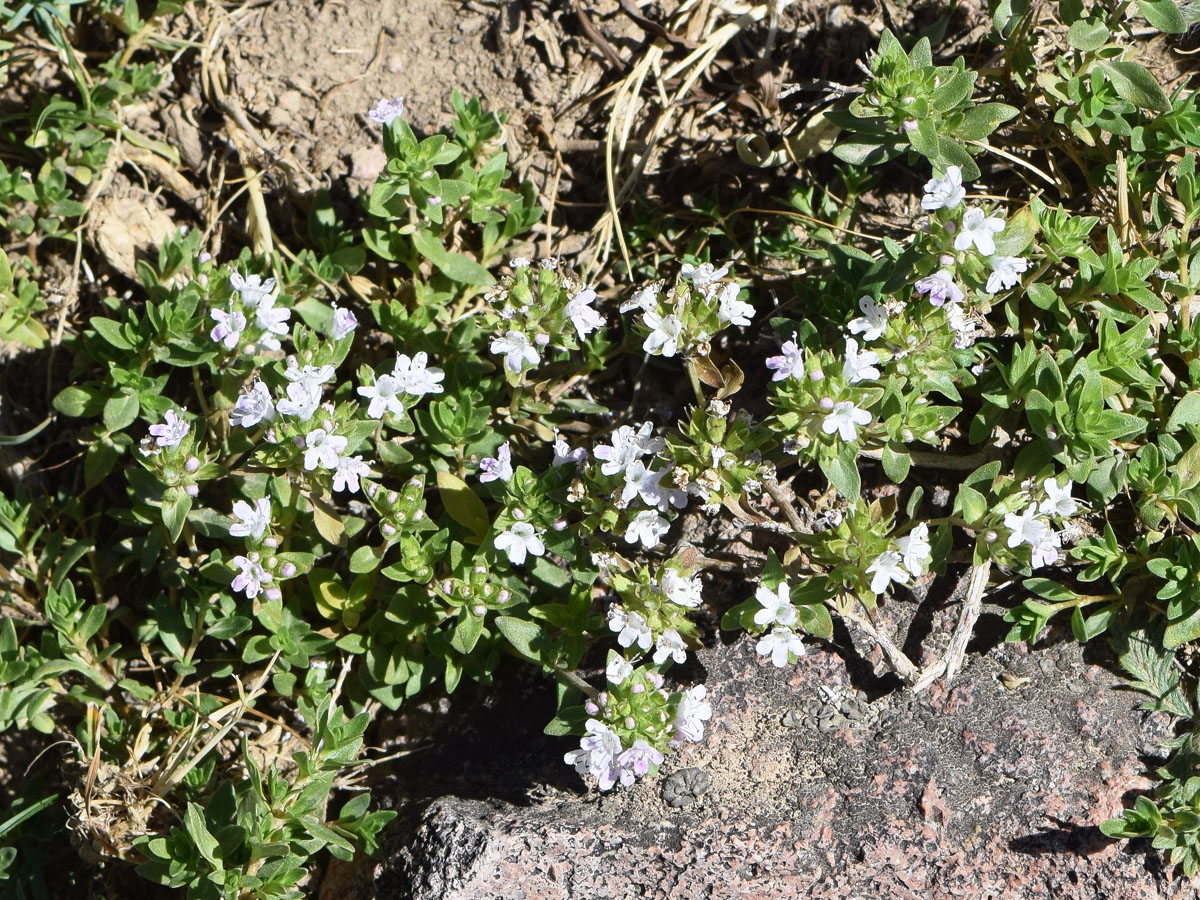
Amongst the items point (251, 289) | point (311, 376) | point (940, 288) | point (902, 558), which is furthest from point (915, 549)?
point (251, 289)

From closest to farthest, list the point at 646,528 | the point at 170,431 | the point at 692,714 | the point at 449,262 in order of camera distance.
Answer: the point at 692,714
the point at 646,528
the point at 170,431
the point at 449,262

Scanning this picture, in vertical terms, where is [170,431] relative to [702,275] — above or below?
below

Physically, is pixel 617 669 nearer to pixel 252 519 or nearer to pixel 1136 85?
pixel 252 519

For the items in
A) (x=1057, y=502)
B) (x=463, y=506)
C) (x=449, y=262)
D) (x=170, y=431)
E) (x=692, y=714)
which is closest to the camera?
(x=1057, y=502)

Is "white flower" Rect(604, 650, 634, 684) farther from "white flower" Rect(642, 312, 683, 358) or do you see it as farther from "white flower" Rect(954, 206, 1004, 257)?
"white flower" Rect(954, 206, 1004, 257)

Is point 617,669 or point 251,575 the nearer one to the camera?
point 617,669

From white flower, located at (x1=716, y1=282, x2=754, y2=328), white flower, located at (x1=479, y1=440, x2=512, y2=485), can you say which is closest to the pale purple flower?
white flower, located at (x1=479, y1=440, x2=512, y2=485)

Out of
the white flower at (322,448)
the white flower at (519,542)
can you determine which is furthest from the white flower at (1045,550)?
the white flower at (322,448)
